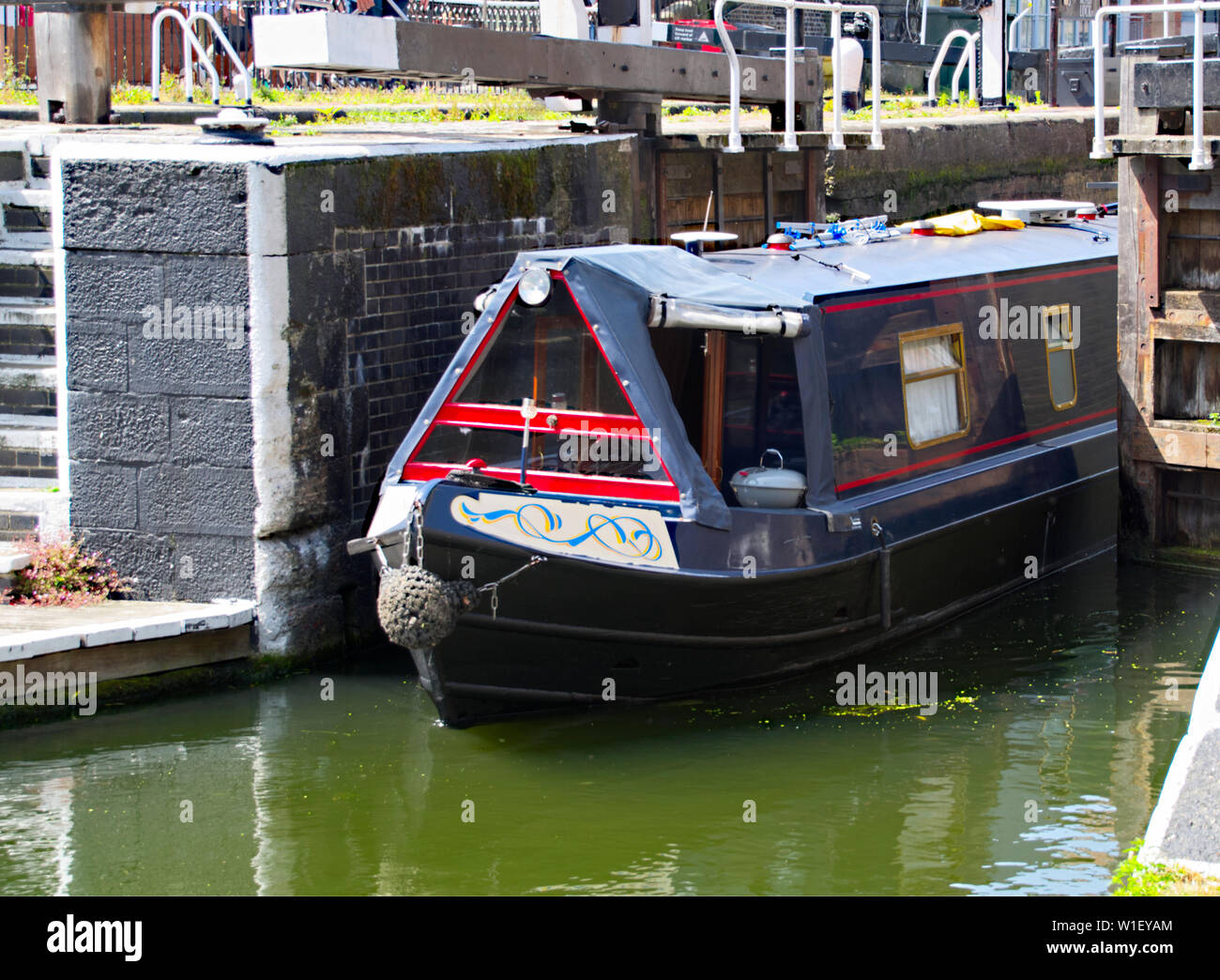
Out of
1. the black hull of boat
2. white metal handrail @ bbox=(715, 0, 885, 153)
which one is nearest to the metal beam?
white metal handrail @ bbox=(715, 0, 885, 153)

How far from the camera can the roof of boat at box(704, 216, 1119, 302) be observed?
9.29m

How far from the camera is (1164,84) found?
33.2ft

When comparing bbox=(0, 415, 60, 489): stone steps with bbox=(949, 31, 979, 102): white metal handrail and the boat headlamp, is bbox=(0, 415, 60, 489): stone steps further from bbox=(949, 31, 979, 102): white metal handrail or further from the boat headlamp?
bbox=(949, 31, 979, 102): white metal handrail

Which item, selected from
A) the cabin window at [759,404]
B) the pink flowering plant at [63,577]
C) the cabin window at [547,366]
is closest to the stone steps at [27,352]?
the pink flowering plant at [63,577]

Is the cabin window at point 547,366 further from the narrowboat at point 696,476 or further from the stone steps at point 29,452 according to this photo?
the stone steps at point 29,452

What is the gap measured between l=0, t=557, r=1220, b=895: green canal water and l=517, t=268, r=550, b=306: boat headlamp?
2.08 metres

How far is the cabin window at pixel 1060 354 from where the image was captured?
1110cm

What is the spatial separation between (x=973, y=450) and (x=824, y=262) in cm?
151

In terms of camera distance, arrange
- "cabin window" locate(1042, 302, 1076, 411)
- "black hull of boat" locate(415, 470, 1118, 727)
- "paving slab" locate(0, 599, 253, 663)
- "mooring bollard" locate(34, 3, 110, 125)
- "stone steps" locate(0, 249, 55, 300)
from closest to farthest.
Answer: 1. "black hull of boat" locate(415, 470, 1118, 727)
2. "paving slab" locate(0, 599, 253, 663)
3. "stone steps" locate(0, 249, 55, 300)
4. "cabin window" locate(1042, 302, 1076, 411)
5. "mooring bollard" locate(34, 3, 110, 125)

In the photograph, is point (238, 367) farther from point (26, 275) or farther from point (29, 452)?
point (26, 275)

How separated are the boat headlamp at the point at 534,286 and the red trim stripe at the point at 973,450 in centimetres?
194

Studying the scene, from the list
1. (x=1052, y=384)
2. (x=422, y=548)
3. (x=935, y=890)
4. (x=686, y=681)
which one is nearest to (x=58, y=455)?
(x=422, y=548)
